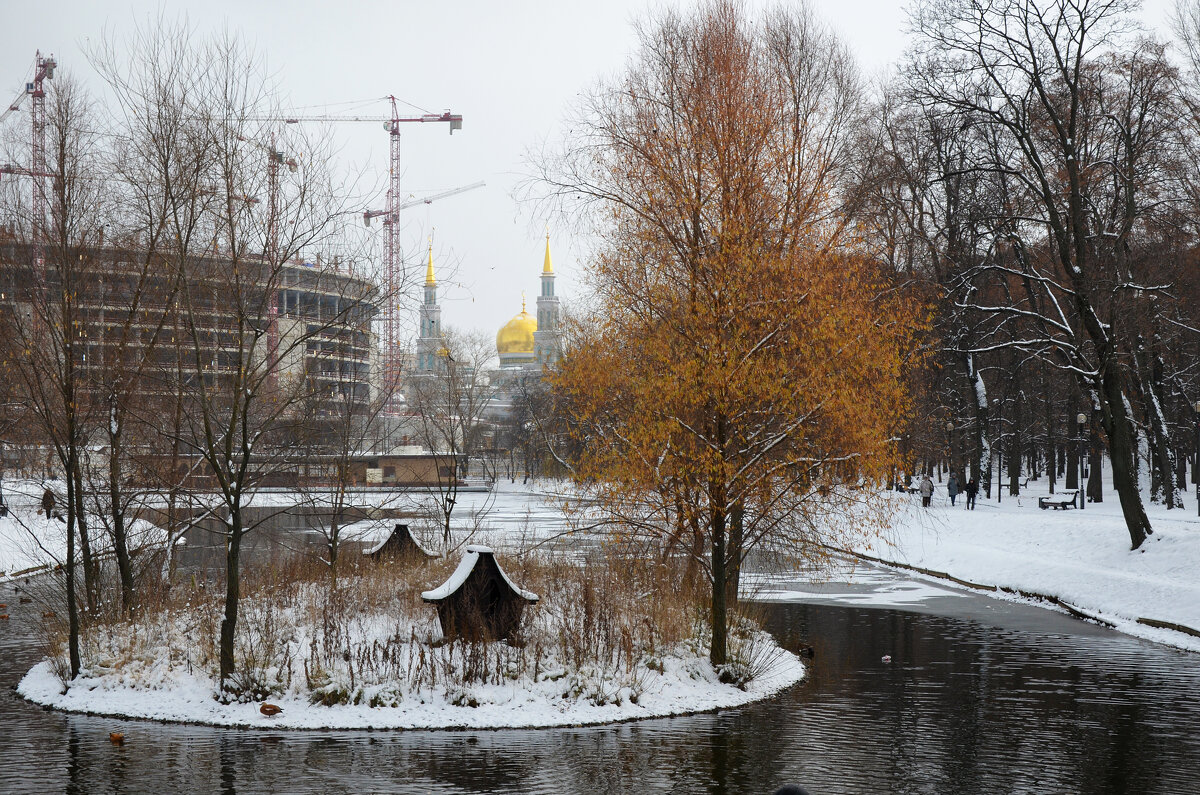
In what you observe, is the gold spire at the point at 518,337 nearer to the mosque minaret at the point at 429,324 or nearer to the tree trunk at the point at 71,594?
the mosque minaret at the point at 429,324

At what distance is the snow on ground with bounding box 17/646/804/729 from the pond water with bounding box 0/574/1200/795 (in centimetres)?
26

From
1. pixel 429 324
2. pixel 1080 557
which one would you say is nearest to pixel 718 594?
pixel 1080 557

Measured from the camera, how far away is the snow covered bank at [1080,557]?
1975cm

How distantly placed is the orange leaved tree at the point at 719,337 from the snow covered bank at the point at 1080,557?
1.94 meters

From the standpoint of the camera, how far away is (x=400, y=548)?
20781 millimetres

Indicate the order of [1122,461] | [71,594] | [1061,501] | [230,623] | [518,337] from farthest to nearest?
[518,337] < [1061,501] < [1122,461] < [71,594] < [230,623]

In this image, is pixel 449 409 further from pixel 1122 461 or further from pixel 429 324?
pixel 1122 461

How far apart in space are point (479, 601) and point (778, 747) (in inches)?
185

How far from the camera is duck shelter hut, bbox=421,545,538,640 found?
1395cm

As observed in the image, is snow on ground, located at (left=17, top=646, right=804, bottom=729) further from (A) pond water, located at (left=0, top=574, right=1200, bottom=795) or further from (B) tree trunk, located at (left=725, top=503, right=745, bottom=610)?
(B) tree trunk, located at (left=725, top=503, right=745, bottom=610)

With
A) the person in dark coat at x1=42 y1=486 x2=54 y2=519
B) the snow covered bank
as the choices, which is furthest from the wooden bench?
the person in dark coat at x1=42 y1=486 x2=54 y2=519

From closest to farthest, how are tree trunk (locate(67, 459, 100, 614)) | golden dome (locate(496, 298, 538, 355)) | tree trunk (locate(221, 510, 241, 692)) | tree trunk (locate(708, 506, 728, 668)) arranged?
tree trunk (locate(221, 510, 241, 692))
tree trunk (locate(708, 506, 728, 668))
tree trunk (locate(67, 459, 100, 614))
golden dome (locate(496, 298, 538, 355))

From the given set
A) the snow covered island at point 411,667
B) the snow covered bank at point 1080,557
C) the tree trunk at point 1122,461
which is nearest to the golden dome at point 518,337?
the snow covered bank at point 1080,557

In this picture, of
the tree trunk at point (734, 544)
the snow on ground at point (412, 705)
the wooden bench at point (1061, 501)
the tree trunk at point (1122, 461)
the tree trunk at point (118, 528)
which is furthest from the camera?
the wooden bench at point (1061, 501)
